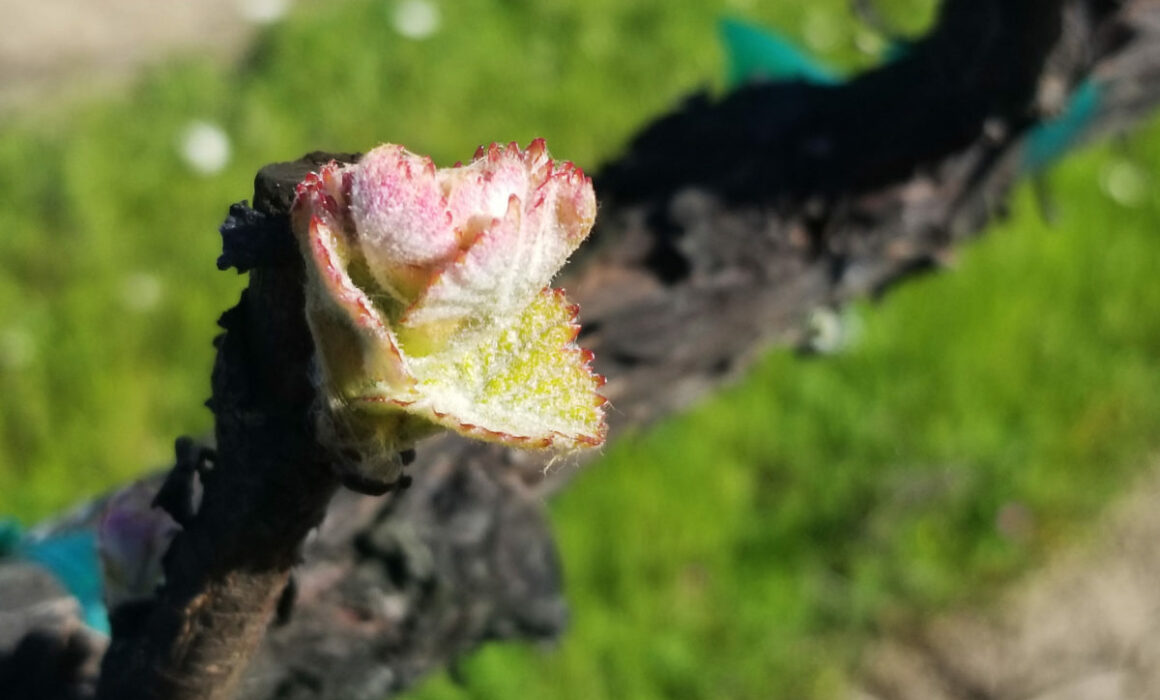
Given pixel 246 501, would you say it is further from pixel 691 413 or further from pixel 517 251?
pixel 691 413

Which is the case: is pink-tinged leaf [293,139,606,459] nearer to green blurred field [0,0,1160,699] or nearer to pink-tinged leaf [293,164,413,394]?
pink-tinged leaf [293,164,413,394]

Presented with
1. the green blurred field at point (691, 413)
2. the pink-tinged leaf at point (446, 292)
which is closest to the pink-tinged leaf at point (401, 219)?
the pink-tinged leaf at point (446, 292)

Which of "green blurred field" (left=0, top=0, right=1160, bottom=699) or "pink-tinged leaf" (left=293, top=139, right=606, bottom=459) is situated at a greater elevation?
"green blurred field" (left=0, top=0, right=1160, bottom=699)

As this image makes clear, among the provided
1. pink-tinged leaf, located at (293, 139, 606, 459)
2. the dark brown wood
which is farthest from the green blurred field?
pink-tinged leaf, located at (293, 139, 606, 459)

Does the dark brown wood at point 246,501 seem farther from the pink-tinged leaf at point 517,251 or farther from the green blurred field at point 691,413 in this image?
the green blurred field at point 691,413

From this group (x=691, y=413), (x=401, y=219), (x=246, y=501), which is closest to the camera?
(x=401, y=219)

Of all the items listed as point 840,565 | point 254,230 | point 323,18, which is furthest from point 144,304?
point 254,230

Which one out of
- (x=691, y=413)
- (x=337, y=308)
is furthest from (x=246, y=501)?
(x=691, y=413)

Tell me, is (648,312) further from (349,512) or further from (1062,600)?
(1062,600)
